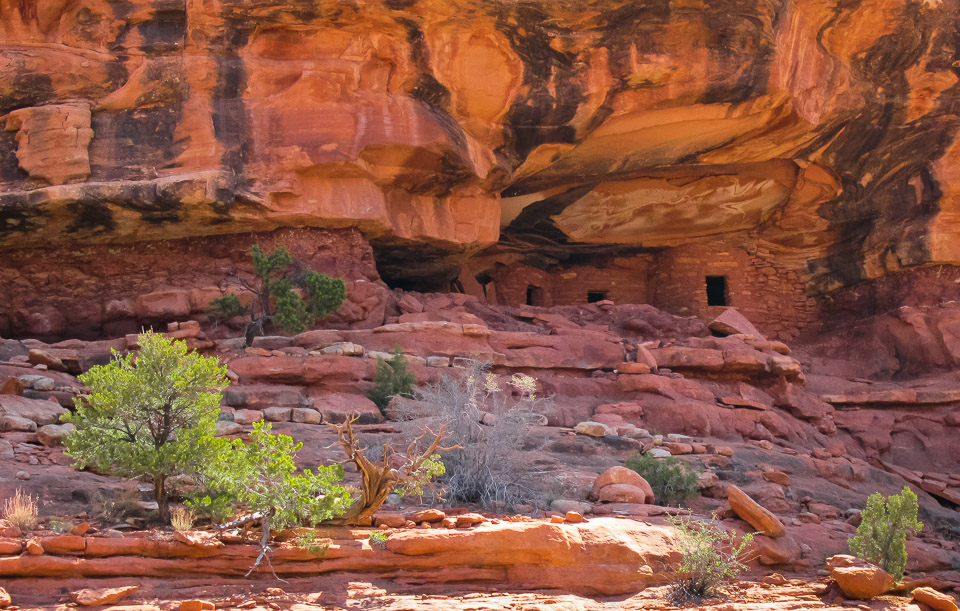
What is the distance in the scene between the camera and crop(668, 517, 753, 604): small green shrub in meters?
7.06

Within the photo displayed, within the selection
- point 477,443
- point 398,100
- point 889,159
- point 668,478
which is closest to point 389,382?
point 477,443

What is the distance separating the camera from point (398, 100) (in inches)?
548

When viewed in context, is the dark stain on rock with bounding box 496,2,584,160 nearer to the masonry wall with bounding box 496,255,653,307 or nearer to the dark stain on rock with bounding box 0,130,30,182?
the masonry wall with bounding box 496,255,653,307

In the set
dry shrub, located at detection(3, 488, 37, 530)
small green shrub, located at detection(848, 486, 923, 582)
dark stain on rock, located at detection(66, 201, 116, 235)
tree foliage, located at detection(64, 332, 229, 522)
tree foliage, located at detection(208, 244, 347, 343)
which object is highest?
dark stain on rock, located at detection(66, 201, 116, 235)

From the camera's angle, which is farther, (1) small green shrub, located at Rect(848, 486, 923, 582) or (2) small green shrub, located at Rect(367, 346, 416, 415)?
(2) small green shrub, located at Rect(367, 346, 416, 415)

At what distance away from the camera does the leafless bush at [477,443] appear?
8.55 metres

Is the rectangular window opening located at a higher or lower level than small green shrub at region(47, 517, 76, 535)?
higher

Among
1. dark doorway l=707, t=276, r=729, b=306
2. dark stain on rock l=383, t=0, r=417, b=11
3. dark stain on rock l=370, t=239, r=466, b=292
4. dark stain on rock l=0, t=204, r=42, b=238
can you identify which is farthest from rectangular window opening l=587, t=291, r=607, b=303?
dark stain on rock l=0, t=204, r=42, b=238

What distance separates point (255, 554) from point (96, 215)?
858 centimetres

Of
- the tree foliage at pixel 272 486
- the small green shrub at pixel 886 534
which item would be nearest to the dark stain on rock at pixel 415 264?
the tree foliage at pixel 272 486

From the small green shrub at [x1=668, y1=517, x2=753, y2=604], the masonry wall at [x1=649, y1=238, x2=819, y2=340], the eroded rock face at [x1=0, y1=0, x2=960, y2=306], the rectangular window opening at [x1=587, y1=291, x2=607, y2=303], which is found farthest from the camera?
the rectangular window opening at [x1=587, y1=291, x2=607, y2=303]

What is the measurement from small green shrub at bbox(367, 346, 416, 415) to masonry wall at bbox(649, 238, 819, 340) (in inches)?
310

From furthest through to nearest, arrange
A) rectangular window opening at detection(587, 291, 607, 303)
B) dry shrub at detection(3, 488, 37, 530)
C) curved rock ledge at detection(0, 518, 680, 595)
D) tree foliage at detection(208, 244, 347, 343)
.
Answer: rectangular window opening at detection(587, 291, 607, 303) → tree foliage at detection(208, 244, 347, 343) → dry shrub at detection(3, 488, 37, 530) → curved rock ledge at detection(0, 518, 680, 595)

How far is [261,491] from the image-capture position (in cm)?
682
